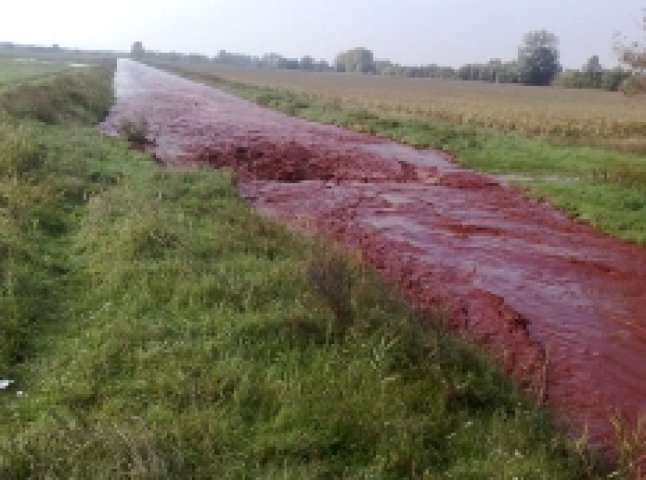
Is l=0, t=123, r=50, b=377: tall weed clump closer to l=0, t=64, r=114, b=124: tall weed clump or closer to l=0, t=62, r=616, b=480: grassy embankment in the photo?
l=0, t=62, r=616, b=480: grassy embankment

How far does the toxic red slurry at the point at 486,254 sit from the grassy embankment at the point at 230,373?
1.22m

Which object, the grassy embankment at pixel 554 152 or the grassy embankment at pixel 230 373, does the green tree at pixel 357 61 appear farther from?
the grassy embankment at pixel 230 373

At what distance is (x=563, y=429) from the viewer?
634 centimetres

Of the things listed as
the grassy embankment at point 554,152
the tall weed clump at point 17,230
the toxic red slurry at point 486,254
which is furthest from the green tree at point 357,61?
the tall weed clump at point 17,230

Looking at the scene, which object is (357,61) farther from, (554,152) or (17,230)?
(17,230)

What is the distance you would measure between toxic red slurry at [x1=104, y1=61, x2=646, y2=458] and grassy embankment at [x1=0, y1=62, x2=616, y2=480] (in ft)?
4.00

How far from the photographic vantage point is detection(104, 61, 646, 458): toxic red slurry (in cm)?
812

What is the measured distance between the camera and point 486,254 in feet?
42.0

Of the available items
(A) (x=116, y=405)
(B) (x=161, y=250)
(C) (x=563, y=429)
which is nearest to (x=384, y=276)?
(B) (x=161, y=250)

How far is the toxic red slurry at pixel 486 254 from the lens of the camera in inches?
320

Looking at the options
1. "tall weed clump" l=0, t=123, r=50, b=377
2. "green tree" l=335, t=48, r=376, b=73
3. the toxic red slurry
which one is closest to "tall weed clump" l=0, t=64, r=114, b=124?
the toxic red slurry

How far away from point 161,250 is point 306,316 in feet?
10.2

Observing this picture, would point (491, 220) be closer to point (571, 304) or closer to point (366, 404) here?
point (571, 304)

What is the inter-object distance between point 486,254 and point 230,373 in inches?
303
